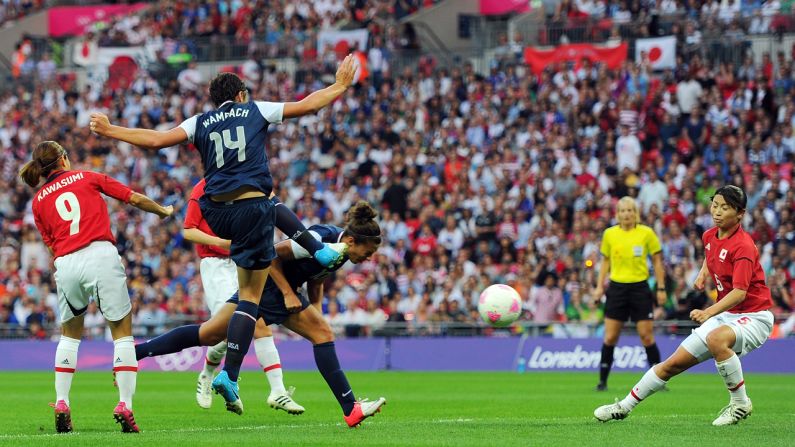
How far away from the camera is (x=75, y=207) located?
1126 cm

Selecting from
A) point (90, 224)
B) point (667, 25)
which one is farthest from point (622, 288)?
point (667, 25)

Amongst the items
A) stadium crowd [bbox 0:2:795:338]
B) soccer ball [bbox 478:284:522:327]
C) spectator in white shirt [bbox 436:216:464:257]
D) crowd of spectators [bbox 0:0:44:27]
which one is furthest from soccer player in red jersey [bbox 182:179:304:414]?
crowd of spectators [bbox 0:0:44:27]

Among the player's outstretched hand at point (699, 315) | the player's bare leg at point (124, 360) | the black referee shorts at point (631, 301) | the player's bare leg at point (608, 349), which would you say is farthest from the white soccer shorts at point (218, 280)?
the black referee shorts at point (631, 301)

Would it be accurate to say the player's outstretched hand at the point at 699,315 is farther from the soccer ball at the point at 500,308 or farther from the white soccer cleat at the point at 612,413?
the soccer ball at the point at 500,308

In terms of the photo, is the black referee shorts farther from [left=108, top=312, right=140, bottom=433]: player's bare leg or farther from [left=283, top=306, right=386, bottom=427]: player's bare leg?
[left=108, top=312, right=140, bottom=433]: player's bare leg

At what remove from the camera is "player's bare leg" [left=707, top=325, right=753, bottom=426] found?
36.9 ft

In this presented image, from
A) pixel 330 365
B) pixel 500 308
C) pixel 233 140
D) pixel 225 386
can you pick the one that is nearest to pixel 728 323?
pixel 500 308

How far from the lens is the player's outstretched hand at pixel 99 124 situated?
10.5m

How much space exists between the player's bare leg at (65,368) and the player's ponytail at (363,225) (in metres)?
2.44

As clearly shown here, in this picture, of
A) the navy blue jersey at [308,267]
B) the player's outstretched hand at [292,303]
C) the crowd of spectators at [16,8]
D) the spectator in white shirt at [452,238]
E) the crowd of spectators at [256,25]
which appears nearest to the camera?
the player's outstretched hand at [292,303]

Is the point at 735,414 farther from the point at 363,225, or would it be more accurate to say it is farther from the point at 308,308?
the point at 308,308

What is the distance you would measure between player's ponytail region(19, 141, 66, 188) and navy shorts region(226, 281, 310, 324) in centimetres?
217

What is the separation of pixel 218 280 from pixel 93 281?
2.86m

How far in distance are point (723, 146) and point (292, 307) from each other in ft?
54.6
